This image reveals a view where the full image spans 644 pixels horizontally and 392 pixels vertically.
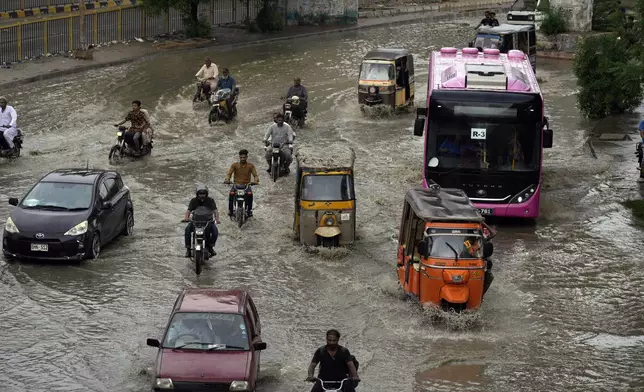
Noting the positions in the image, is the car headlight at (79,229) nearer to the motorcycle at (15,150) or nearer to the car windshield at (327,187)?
the car windshield at (327,187)

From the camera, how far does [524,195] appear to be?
24.9 metres

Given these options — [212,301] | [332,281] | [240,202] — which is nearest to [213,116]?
[240,202]

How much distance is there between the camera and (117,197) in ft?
74.3

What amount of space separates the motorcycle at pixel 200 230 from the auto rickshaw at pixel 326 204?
6.89 ft

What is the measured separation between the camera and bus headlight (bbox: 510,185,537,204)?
81.6 ft

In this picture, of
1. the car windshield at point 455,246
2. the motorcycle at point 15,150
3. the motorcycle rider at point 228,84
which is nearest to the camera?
the car windshield at point 455,246

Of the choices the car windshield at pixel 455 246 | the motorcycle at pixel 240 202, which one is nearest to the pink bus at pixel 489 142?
the motorcycle at pixel 240 202

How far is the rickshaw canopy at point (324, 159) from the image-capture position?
22812 mm

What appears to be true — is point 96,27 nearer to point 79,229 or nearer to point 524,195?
point 524,195

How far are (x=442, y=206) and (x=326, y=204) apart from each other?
11.5 ft

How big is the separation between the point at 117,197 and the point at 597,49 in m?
20.3

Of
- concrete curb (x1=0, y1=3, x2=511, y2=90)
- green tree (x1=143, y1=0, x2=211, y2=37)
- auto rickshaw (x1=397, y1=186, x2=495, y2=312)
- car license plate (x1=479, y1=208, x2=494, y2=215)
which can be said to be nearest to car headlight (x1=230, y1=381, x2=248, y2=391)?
auto rickshaw (x1=397, y1=186, x2=495, y2=312)

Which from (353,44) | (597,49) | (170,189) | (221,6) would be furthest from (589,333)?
(221,6)

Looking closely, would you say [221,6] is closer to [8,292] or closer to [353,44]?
[353,44]
